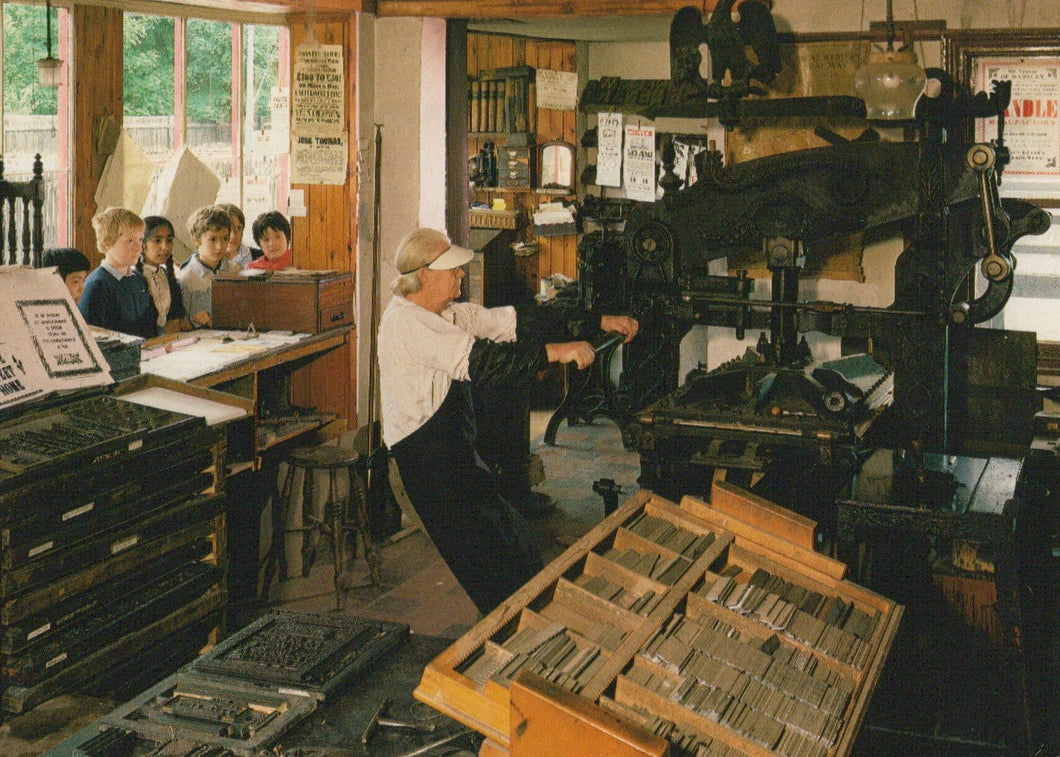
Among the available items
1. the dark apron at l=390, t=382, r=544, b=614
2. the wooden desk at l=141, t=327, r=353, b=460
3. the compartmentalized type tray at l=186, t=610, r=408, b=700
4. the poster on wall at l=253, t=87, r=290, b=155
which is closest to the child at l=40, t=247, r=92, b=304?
the wooden desk at l=141, t=327, r=353, b=460

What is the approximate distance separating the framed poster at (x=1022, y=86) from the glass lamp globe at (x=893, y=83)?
3.82 feet

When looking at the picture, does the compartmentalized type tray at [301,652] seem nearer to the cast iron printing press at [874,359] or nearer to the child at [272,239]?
the cast iron printing press at [874,359]

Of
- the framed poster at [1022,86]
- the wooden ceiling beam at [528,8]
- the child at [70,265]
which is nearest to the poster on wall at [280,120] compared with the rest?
the wooden ceiling beam at [528,8]

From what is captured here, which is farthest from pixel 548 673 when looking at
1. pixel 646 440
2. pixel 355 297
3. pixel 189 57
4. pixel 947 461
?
pixel 189 57

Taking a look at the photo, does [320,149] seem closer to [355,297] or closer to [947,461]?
[355,297]

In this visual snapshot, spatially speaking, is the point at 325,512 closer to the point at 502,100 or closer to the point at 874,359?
the point at 874,359

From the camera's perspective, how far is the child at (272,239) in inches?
253

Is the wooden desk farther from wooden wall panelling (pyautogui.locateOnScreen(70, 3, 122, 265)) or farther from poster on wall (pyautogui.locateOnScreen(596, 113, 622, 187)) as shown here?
poster on wall (pyautogui.locateOnScreen(596, 113, 622, 187))

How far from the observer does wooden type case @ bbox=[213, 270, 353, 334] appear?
5977 mm

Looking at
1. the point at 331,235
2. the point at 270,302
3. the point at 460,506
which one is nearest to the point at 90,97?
the point at 331,235

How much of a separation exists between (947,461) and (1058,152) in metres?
2.11

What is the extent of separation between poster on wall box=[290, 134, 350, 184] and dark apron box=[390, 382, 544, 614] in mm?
2620

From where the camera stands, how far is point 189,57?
23.2 ft

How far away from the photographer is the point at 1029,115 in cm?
561
